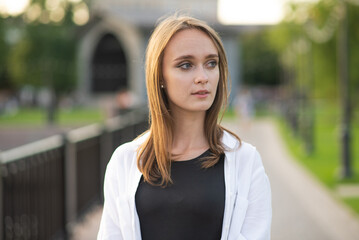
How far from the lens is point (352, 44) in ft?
94.3

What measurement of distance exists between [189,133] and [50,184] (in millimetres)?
3772

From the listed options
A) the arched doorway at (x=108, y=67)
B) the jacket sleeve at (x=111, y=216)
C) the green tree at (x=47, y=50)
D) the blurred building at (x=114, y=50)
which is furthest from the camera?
the arched doorway at (x=108, y=67)

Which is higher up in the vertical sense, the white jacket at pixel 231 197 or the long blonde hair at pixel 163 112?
the long blonde hair at pixel 163 112

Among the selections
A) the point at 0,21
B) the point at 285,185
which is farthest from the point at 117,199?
the point at 0,21

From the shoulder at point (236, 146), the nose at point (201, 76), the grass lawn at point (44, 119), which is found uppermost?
the nose at point (201, 76)

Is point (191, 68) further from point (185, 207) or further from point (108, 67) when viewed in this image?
point (108, 67)

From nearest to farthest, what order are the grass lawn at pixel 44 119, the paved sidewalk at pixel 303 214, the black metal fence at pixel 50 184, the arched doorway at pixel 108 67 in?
the black metal fence at pixel 50 184, the paved sidewalk at pixel 303 214, the grass lawn at pixel 44 119, the arched doorway at pixel 108 67

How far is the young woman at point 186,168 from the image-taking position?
7.83 feet

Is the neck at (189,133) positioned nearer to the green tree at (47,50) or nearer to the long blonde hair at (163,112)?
the long blonde hair at (163,112)

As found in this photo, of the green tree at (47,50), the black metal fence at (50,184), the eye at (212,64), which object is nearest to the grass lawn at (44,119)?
the green tree at (47,50)

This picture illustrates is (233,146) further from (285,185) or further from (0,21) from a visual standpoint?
(0,21)

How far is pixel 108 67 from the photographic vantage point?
57.6 meters

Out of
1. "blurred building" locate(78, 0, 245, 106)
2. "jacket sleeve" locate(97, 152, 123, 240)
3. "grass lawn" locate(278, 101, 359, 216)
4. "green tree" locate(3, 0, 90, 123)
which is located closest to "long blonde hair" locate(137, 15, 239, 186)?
"jacket sleeve" locate(97, 152, 123, 240)

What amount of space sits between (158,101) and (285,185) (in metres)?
8.60
